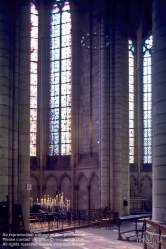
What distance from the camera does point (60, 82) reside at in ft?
106

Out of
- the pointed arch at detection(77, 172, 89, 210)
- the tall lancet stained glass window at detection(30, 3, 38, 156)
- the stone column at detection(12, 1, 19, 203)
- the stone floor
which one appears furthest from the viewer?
the tall lancet stained glass window at detection(30, 3, 38, 156)

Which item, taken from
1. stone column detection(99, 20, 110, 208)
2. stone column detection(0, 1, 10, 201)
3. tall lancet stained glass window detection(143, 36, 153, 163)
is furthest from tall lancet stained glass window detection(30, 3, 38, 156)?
stone column detection(0, 1, 10, 201)

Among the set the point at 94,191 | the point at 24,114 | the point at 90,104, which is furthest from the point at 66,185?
the point at 24,114

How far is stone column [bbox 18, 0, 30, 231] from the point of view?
19484 millimetres

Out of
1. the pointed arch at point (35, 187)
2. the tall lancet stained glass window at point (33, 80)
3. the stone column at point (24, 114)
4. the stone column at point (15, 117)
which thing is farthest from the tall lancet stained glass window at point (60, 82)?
the stone column at point (15, 117)

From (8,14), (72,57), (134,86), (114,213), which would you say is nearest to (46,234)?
(114,213)

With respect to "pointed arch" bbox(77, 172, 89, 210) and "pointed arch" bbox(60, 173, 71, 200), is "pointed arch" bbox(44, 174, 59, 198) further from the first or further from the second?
"pointed arch" bbox(77, 172, 89, 210)

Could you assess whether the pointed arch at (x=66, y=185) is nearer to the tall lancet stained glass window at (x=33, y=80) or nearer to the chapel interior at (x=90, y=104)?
the chapel interior at (x=90, y=104)

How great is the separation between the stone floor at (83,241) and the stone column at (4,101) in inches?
102

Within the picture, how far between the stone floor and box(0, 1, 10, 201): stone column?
2581 millimetres

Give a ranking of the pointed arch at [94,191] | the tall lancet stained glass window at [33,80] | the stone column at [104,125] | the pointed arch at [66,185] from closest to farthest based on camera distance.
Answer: the stone column at [104,125] < the pointed arch at [94,191] < the pointed arch at [66,185] < the tall lancet stained glass window at [33,80]

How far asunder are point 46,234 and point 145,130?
17.3 metres

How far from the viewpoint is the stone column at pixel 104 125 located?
27.3m

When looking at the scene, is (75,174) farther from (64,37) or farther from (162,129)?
(162,129)
